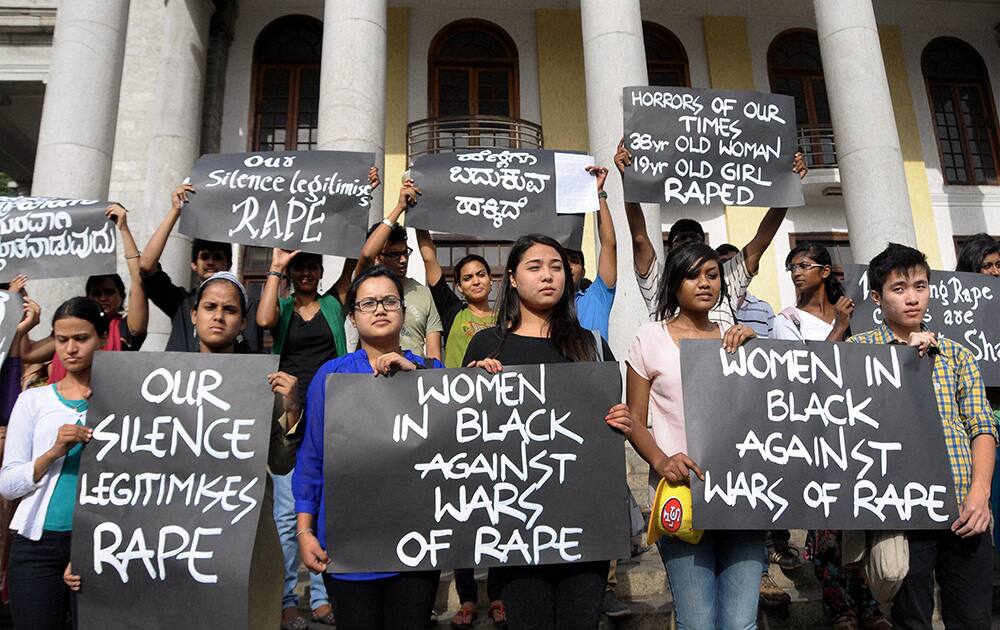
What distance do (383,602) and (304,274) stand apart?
2.40 metres

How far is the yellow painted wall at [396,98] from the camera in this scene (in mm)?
13484

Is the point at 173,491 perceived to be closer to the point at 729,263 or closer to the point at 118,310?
the point at 118,310

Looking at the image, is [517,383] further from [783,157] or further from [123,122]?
[123,122]

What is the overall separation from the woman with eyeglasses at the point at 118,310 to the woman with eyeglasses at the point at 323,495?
208 cm

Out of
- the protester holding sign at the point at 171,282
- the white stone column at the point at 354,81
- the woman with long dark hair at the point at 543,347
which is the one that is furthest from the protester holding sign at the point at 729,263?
the white stone column at the point at 354,81

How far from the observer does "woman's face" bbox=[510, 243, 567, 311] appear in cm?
291

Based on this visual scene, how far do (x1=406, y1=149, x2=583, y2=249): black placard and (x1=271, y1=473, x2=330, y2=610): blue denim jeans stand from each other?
6.26ft

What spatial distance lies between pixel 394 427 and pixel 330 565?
559 millimetres

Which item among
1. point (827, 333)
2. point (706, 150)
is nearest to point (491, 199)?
point (706, 150)

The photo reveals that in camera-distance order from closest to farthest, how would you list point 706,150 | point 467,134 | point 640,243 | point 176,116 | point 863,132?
point 640,243
point 706,150
point 863,132
point 176,116
point 467,134

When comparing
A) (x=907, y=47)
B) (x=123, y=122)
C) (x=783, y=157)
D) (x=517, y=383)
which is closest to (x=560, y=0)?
(x=907, y=47)

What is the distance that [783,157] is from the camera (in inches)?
189

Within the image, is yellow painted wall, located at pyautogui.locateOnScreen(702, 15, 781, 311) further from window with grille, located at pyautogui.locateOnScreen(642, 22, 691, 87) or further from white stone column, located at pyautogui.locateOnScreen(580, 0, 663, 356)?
white stone column, located at pyautogui.locateOnScreen(580, 0, 663, 356)

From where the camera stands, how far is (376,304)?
9.36 feet
